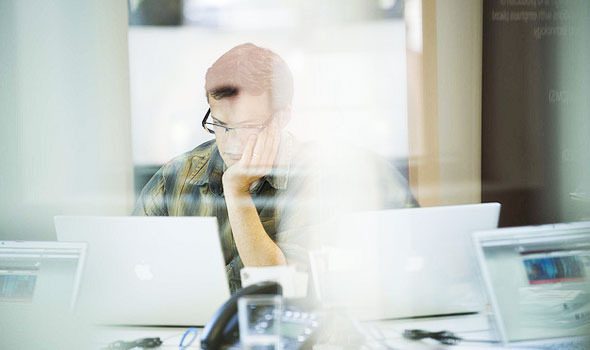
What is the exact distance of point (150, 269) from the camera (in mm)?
1290

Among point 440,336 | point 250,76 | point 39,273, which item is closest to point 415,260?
point 440,336

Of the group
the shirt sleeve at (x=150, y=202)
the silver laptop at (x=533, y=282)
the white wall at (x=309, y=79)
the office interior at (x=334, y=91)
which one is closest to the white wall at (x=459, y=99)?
the office interior at (x=334, y=91)

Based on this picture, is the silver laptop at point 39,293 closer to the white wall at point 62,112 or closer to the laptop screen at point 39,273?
the laptop screen at point 39,273

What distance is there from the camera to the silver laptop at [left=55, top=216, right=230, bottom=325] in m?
1.27

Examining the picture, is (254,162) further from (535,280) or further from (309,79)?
(535,280)

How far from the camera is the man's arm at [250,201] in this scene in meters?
1.60

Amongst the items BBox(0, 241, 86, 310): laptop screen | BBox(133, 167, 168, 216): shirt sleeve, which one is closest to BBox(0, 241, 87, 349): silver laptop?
BBox(0, 241, 86, 310): laptop screen

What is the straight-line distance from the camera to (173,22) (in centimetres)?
159

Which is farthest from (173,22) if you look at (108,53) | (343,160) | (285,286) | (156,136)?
(285,286)

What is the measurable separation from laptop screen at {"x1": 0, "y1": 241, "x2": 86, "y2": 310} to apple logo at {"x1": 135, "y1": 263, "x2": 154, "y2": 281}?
15 centimetres

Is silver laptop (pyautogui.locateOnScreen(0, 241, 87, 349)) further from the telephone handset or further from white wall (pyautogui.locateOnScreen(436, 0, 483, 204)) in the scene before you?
white wall (pyautogui.locateOnScreen(436, 0, 483, 204))

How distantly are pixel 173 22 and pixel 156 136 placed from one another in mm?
353

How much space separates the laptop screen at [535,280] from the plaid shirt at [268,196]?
1.25 feet

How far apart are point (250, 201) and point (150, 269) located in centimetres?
42
